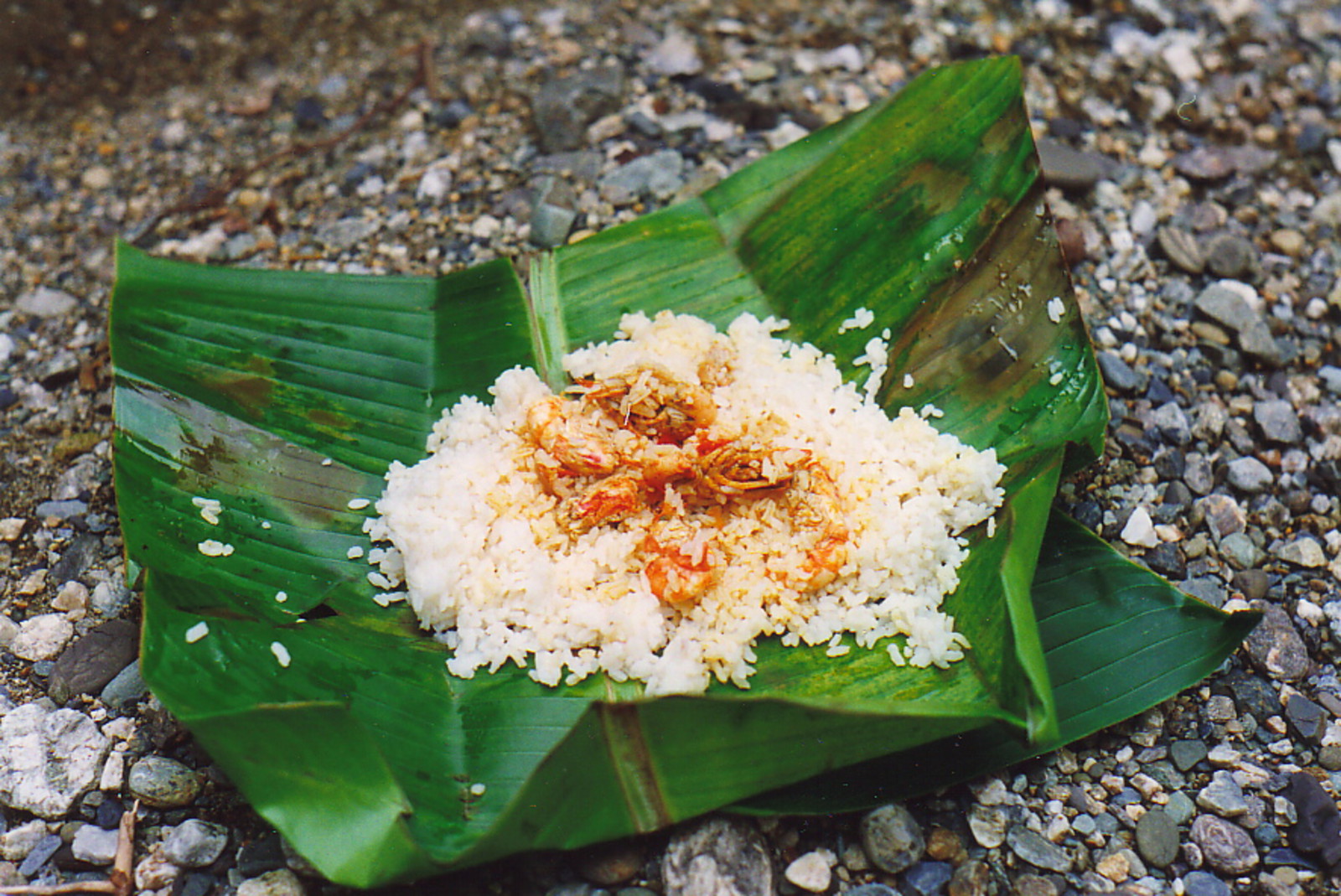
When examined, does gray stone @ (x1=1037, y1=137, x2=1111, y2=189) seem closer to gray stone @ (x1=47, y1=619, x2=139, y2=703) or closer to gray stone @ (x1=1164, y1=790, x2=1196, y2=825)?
gray stone @ (x1=1164, y1=790, x2=1196, y2=825)

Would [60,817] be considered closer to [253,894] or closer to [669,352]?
[253,894]

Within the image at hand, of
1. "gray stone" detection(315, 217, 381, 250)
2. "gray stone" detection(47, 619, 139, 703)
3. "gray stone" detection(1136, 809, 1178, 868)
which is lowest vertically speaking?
"gray stone" detection(1136, 809, 1178, 868)

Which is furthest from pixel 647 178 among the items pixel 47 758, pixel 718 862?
pixel 47 758

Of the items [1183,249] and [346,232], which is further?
[346,232]

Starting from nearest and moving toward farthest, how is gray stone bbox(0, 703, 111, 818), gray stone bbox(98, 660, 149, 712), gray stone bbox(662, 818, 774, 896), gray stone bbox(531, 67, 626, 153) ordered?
gray stone bbox(662, 818, 774, 896) → gray stone bbox(0, 703, 111, 818) → gray stone bbox(98, 660, 149, 712) → gray stone bbox(531, 67, 626, 153)

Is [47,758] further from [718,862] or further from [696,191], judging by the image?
[696,191]

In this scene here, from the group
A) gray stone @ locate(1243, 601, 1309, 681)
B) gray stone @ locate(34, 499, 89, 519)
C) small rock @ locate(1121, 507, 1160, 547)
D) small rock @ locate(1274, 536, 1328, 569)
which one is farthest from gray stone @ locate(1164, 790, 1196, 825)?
gray stone @ locate(34, 499, 89, 519)
